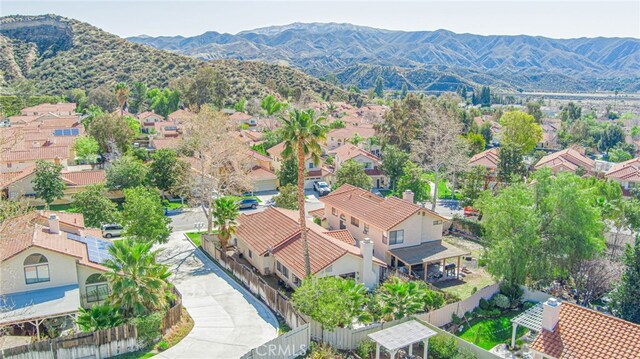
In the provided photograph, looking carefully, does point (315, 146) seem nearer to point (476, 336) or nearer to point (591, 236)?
point (476, 336)

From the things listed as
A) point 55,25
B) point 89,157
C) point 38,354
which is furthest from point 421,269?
point 55,25

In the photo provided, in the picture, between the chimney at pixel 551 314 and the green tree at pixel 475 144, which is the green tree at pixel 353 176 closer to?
the green tree at pixel 475 144

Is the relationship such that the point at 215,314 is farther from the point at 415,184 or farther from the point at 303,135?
the point at 415,184

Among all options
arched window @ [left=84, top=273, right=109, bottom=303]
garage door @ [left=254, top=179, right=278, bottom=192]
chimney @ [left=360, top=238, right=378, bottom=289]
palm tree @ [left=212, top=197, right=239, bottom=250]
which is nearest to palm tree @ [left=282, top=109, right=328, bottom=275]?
chimney @ [left=360, top=238, right=378, bottom=289]

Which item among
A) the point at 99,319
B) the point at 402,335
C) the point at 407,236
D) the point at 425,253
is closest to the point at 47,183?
the point at 99,319

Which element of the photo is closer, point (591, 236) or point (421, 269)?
point (591, 236)

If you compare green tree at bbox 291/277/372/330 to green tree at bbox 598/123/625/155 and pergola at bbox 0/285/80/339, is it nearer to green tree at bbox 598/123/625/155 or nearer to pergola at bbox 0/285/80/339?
pergola at bbox 0/285/80/339
